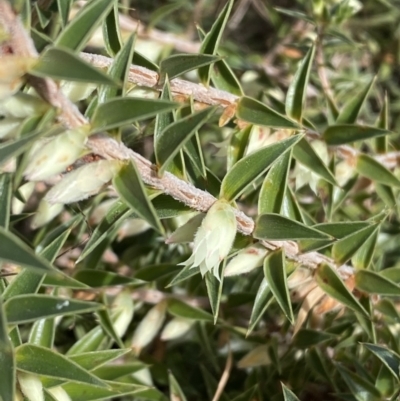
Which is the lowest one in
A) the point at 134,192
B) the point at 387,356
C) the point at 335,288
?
the point at 387,356

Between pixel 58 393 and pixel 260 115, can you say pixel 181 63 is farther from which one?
pixel 58 393

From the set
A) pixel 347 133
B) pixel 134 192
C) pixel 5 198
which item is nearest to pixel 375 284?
pixel 347 133

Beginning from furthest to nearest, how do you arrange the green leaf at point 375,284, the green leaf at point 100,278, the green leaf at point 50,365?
1. the green leaf at point 100,278
2. the green leaf at point 375,284
3. the green leaf at point 50,365

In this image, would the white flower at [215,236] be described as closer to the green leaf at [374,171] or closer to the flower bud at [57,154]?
the flower bud at [57,154]

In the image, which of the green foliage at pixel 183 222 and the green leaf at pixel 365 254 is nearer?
the green foliage at pixel 183 222

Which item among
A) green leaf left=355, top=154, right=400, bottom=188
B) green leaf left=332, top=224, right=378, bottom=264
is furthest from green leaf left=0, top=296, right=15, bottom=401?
green leaf left=355, top=154, right=400, bottom=188

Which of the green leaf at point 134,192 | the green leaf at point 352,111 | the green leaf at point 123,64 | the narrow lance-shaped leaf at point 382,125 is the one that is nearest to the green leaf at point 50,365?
the green leaf at point 134,192

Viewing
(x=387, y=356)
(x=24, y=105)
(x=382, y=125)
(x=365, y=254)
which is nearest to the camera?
(x=24, y=105)
